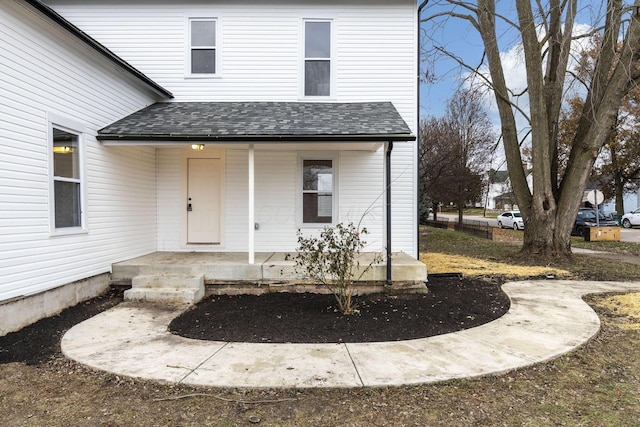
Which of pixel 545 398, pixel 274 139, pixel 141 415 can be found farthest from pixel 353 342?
pixel 274 139

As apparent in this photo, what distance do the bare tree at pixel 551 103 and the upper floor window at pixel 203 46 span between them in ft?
21.1

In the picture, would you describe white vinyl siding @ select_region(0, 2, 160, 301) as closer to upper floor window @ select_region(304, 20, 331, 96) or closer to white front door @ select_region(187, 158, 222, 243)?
white front door @ select_region(187, 158, 222, 243)

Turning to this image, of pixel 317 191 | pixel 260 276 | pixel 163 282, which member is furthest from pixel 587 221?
pixel 163 282

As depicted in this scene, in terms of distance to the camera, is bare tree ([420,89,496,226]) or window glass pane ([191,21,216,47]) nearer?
window glass pane ([191,21,216,47])

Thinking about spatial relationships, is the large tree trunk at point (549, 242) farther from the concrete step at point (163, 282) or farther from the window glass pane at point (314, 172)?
the concrete step at point (163, 282)

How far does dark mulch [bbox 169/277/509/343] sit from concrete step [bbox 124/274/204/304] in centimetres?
24

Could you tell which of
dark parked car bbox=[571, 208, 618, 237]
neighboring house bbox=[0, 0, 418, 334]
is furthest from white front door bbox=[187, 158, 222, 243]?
dark parked car bbox=[571, 208, 618, 237]

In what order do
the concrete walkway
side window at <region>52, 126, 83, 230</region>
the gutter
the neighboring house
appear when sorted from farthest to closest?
→ the neighboring house < side window at <region>52, 126, 83, 230</region> < the gutter < the concrete walkway

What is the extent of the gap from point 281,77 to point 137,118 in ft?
10.4

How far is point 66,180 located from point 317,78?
17.6ft

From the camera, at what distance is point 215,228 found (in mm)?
8219

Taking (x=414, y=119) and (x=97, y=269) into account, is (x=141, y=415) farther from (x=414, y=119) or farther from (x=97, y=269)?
(x=414, y=119)

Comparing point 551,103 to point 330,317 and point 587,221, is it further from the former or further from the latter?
point 587,221

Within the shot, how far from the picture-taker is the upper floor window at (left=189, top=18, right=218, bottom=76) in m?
8.34
